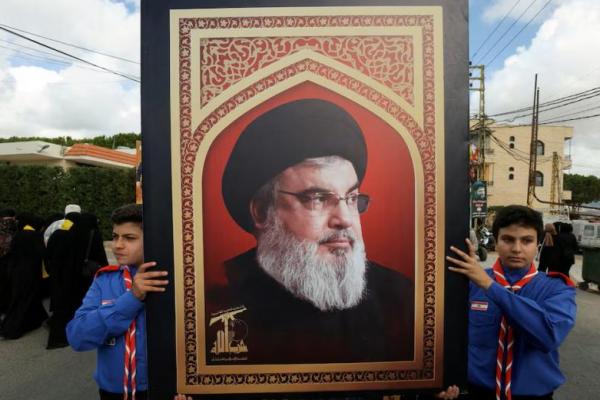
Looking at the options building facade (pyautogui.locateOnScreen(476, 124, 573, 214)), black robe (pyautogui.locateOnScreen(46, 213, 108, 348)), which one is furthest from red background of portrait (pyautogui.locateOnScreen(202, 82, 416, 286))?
building facade (pyautogui.locateOnScreen(476, 124, 573, 214))

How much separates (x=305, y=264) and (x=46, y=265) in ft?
15.8

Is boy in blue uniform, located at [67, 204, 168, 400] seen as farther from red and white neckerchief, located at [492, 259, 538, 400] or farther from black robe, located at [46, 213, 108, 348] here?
black robe, located at [46, 213, 108, 348]

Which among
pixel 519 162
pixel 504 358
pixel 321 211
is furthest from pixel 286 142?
pixel 519 162

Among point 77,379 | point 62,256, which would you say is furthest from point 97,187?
point 77,379

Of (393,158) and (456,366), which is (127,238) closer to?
(393,158)

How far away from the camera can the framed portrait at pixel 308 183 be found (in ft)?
4.42

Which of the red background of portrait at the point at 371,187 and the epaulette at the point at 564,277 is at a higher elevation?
the red background of portrait at the point at 371,187

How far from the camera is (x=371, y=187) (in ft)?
4.50

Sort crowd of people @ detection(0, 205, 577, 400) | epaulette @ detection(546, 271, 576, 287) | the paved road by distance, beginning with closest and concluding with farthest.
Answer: crowd of people @ detection(0, 205, 577, 400)
epaulette @ detection(546, 271, 576, 287)
the paved road

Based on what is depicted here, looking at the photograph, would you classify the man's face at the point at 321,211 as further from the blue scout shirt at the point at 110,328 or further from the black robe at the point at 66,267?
the black robe at the point at 66,267

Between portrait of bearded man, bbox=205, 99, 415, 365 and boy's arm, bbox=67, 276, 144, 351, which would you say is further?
boy's arm, bbox=67, 276, 144, 351

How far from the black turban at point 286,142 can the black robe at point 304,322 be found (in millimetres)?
264

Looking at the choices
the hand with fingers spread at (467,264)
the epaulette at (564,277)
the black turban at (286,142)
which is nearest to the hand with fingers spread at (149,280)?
the black turban at (286,142)

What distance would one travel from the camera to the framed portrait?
1.35 meters
